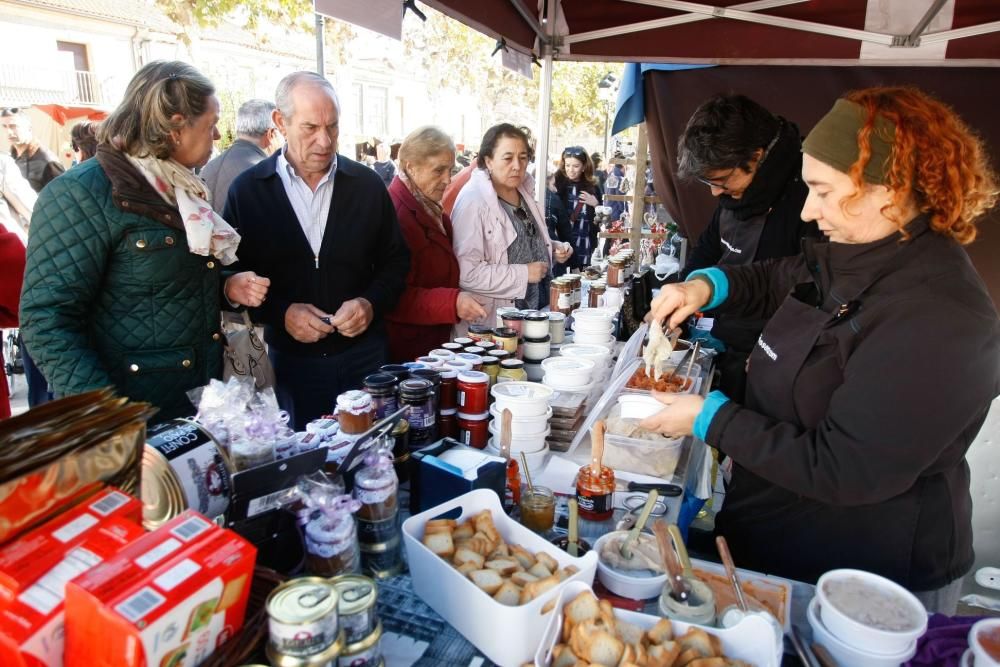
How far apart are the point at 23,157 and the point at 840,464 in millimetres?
6458

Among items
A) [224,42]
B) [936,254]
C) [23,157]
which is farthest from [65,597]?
[224,42]

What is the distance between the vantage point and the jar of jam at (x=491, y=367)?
216 cm

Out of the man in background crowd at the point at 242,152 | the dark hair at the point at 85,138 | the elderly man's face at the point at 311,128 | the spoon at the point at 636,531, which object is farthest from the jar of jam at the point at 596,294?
the dark hair at the point at 85,138

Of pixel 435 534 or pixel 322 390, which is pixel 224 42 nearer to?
pixel 322 390

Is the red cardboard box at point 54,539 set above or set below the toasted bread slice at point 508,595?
above

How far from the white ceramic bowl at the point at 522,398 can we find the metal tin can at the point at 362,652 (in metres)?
0.92

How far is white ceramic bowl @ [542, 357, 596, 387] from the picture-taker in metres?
2.26

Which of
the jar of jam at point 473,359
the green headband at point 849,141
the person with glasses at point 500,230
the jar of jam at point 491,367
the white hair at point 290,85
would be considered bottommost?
the jar of jam at point 491,367

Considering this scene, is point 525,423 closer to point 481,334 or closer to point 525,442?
point 525,442

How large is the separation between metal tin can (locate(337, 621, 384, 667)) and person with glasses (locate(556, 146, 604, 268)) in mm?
7064

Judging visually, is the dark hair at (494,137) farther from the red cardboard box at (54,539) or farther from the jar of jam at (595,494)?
the red cardboard box at (54,539)

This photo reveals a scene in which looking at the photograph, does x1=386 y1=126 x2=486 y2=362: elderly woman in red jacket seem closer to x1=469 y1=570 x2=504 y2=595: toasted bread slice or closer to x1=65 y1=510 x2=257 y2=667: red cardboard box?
x1=469 y1=570 x2=504 y2=595: toasted bread slice

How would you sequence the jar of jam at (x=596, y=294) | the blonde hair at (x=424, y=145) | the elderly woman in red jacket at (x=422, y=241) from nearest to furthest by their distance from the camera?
the elderly woman in red jacket at (x=422, y=241) → the blonde hair at (x=424, y=145) → the jar of jam at (x=596, y=294)

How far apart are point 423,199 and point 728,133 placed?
64.7 inches
